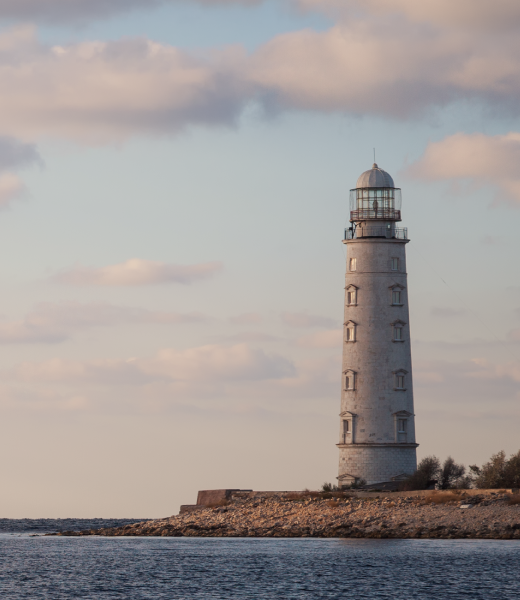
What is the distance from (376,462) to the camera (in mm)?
64750

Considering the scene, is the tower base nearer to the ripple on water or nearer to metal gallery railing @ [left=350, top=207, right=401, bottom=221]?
the ripple on water

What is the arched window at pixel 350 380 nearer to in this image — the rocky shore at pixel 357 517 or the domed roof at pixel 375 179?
the rocky shore at pixel 357 517

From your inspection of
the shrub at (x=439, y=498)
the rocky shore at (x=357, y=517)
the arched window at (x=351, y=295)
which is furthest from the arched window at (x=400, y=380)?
the shrub at (x=439, y=498)

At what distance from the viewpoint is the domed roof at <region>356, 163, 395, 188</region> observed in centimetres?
6788

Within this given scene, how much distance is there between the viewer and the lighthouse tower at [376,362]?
64.8 meters

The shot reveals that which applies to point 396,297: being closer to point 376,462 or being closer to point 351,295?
point 351,295

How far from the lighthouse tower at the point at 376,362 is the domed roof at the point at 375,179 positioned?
1.98 meters

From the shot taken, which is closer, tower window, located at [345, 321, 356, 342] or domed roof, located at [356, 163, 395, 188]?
tower window, located at [345, 321, 356, 342]

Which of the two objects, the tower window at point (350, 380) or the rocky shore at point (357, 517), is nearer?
the rocky shore at point (357, 517)

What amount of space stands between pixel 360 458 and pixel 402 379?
4.92 metres

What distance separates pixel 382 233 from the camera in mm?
66750

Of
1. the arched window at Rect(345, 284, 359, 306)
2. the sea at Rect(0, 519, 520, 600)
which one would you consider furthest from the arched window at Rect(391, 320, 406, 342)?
the sea at Rect(0, 519, 520, 600)

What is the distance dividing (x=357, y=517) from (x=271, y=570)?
13.9 metres

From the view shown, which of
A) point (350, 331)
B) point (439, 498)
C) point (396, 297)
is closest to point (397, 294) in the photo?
point (396, 297)
